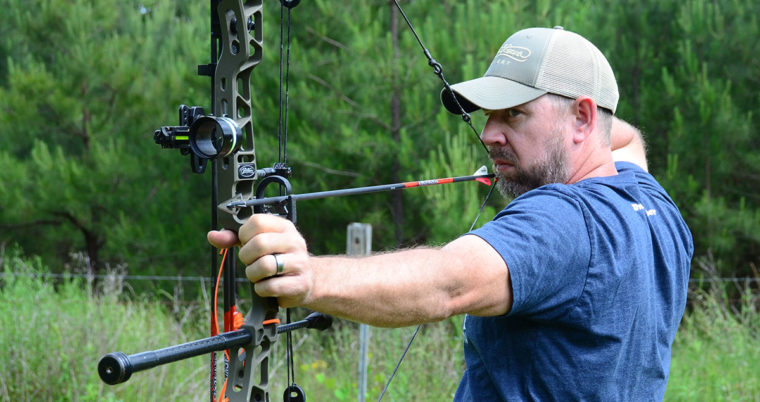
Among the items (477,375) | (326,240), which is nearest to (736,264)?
(326,240)

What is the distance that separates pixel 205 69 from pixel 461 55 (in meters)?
5.66

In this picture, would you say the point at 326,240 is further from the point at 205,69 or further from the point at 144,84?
the point at 205,69

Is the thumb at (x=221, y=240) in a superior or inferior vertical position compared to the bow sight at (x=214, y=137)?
inferior

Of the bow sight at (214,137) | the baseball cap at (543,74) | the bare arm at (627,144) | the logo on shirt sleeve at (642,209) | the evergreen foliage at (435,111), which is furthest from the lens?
the evergreen foliage at (435,111)

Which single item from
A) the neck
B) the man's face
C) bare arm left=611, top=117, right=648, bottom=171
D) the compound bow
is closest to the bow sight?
the compound bow

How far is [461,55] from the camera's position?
7.16 meters

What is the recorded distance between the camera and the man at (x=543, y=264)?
116 cm

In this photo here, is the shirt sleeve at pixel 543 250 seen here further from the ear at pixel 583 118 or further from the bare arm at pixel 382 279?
the ear at pixel 583 118

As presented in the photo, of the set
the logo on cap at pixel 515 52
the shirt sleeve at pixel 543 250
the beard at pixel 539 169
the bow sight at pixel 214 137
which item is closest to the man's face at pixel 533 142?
the beard at pixel 539 169

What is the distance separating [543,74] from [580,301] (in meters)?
0.53

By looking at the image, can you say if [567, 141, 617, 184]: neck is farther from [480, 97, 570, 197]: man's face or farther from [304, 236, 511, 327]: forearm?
[304, 236, 511, 327]: forearm

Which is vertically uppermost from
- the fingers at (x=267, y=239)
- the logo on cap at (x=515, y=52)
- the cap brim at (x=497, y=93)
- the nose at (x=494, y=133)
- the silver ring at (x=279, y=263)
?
the logo on cap at (x=515, y=52)

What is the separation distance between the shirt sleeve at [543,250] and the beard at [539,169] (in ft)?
0.94

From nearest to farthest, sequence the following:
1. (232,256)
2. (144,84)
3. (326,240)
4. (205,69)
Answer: (205,69)
(232,256)
(326,240)
(144,84)
